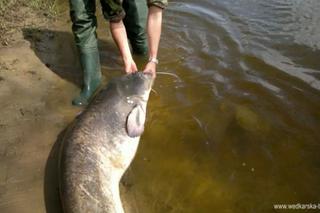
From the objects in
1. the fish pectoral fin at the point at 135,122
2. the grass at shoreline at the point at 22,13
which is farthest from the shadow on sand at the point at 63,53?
the fish pectoral fin at the point at 135,122

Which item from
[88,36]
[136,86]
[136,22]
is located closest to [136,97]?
[136,86]

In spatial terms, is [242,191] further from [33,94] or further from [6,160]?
[33,94]

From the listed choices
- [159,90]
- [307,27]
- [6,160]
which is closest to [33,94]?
[6,160]

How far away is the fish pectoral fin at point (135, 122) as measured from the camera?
329cm

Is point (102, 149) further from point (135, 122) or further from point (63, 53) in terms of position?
point (63, 53)

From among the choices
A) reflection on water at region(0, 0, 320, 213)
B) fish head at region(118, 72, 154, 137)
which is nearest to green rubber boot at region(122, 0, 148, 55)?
reflection on water at region(0, 0, 320, 213)

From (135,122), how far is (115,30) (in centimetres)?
93

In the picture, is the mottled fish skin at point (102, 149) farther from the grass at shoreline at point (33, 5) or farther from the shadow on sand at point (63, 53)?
the grass at shoreline at point (33, 5)

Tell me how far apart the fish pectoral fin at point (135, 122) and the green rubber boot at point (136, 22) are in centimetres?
155

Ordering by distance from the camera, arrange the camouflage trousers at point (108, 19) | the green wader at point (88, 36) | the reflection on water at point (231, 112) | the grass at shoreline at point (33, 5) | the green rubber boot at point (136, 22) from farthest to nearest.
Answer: the grass at shoreline at point (33, 5), the green rubber boot at point (136, 22), the green wader at point (88, 36), the camouflage trousers at point (108, 19), the reflection on water at point (231, 112)

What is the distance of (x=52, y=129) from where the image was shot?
12.5ft

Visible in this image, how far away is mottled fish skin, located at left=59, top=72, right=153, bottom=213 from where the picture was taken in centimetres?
279

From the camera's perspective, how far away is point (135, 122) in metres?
3.32

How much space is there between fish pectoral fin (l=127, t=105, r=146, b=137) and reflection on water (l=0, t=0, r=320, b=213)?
0.31 meters
